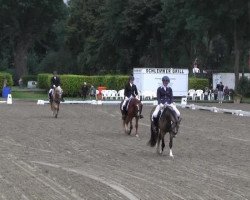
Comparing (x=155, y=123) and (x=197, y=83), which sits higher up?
(x=197, y=83)

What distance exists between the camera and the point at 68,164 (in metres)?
16.7

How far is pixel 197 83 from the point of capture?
72875 mm

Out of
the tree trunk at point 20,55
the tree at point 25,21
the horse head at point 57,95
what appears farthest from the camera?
the tree trunk at point 20,55

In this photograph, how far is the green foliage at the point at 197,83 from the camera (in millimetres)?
72688

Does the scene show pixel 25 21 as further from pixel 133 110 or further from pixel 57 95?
pixel 133 110

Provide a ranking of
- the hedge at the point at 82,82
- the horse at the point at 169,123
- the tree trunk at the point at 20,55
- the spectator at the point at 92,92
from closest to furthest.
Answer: the horse at the point at 169,123, the spectator at the point at 92,92, the hedge at the point at 82,82, the tree trunk at the point at 20,55

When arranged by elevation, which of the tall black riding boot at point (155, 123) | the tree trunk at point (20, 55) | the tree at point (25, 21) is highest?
the tree at point (25, 21)

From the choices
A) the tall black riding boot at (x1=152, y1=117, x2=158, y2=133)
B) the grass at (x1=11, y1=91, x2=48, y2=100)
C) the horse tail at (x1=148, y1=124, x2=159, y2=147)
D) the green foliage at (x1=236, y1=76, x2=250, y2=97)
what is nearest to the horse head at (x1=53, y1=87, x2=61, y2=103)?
the horse tail at (x1=148, y1=124, x2=159, y2=147)

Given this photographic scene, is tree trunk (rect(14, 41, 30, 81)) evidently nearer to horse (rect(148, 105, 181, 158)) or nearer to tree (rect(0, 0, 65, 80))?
tree (rect(0, 0, 65, 80))

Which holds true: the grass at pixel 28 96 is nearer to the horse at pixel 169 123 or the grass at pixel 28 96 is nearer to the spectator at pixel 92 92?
the spectator at pixel 92 92

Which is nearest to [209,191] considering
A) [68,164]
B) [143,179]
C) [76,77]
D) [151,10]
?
[143,179]

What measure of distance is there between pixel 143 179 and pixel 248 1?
2068 inches

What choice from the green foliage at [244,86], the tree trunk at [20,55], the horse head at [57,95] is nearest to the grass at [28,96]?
the tree trunk at [20,55]

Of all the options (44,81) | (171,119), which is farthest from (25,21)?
(171,119)
